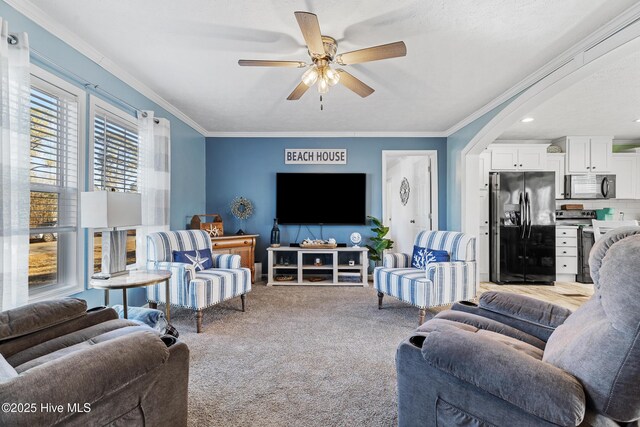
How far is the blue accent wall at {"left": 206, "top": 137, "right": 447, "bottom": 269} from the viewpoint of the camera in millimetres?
4930

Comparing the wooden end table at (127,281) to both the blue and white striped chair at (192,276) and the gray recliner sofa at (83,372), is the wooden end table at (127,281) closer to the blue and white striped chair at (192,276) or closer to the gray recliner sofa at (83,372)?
the blue and white striped chair at (192,276)

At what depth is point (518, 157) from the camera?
4824mm

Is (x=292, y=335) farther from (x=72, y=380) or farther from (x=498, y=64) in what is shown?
(x=498, y=64)

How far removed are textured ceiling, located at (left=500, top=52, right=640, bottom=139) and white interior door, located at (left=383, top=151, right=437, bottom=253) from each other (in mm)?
1474

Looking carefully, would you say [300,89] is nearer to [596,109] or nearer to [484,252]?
[596,109]

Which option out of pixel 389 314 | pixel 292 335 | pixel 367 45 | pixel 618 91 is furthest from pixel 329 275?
pixel 618 91

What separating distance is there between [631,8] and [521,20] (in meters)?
0.65

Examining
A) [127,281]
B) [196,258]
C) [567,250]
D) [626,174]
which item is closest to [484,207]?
[567,250]

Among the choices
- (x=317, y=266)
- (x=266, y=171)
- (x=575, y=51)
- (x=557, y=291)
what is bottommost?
(x=557, y=291)

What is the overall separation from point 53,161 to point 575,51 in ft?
13.4

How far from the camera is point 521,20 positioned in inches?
79.7

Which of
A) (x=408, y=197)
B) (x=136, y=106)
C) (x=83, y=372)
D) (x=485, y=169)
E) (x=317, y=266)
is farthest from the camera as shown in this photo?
(x=408, y=197)

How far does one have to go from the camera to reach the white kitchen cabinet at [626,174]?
16.5 ft

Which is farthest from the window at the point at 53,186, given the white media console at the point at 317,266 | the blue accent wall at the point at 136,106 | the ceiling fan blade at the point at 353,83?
the white media console at the point at 317,266
